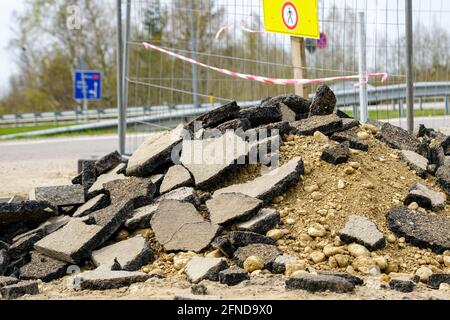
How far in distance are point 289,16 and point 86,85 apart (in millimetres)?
17137

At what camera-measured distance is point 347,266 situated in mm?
4961

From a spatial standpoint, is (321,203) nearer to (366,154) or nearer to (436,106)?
(366,154)

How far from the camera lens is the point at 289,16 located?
8195 millimetres

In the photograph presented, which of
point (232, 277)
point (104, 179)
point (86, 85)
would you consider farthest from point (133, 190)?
point (86, 85)

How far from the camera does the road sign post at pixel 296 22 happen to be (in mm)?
8164

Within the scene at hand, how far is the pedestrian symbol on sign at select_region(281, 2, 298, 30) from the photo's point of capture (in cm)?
818

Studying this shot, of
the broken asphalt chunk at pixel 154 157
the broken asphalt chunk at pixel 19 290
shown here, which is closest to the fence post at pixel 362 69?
the broken asphalt chunk at pixel 154 157

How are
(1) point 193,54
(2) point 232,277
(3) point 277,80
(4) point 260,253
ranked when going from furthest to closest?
(1) point 193,54, (3) point 277,80, (4) point 260,253, (2) point 232,277

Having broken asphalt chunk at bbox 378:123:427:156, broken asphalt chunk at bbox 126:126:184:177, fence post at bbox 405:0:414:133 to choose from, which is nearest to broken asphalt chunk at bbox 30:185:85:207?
broken asphalt chunk at bbox 126:126:184:177

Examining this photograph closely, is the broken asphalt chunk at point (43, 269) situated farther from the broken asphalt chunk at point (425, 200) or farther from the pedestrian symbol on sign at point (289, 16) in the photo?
the pedestrian symbol on sign at point (289, 16)

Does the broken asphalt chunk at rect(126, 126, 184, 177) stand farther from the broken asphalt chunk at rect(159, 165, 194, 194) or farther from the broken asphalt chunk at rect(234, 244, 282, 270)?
the broken asphalt chunk at rect(234, 244, 282, 270)

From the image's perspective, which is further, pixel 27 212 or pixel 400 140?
pixel 400 140

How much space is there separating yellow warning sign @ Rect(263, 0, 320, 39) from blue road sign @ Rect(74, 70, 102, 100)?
16.6 m

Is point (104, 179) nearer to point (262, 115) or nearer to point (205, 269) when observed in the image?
point (262, 115)
